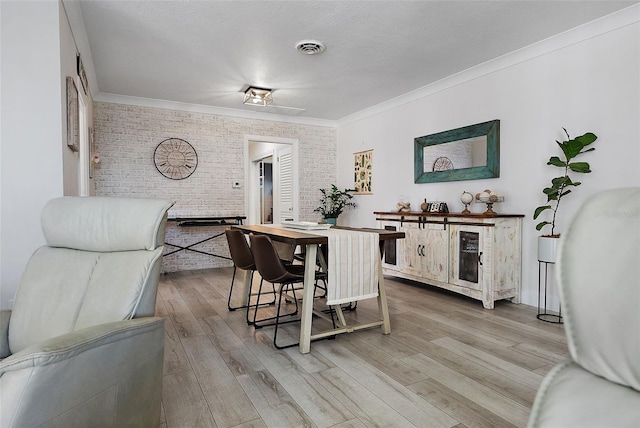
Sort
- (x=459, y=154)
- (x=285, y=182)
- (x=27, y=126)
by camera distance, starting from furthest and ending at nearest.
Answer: (x=285, y=182) → (x=459, y=154) → (x=27, y=126)

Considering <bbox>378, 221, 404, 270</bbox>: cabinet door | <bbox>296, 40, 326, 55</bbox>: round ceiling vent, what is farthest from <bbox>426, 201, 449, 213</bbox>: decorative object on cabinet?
<bbox>296, 40, 326, 55</bbox>: round ceiling vent

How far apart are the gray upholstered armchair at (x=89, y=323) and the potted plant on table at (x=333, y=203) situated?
468 cm

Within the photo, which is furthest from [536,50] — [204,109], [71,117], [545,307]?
[204,109]

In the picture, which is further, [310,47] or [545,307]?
[310,47]

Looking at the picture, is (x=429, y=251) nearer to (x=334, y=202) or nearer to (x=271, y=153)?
(x=334, y=202)

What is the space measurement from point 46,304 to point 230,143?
4621mm

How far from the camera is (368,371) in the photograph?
2.25m

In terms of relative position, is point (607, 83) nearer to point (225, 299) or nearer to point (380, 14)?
point (380, 14)

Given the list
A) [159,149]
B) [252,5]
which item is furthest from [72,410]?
[159,149]

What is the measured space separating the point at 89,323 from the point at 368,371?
60.2 inches

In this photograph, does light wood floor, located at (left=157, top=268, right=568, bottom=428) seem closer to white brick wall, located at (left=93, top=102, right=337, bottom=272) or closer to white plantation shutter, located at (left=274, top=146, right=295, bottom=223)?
white brick wall, located at (left=93, top=102, right=337, bottom=272)

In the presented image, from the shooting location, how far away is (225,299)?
3971mm

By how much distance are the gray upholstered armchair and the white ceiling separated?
6.49 ft

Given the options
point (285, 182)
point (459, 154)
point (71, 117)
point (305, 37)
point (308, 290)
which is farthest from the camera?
point (285, 182)
